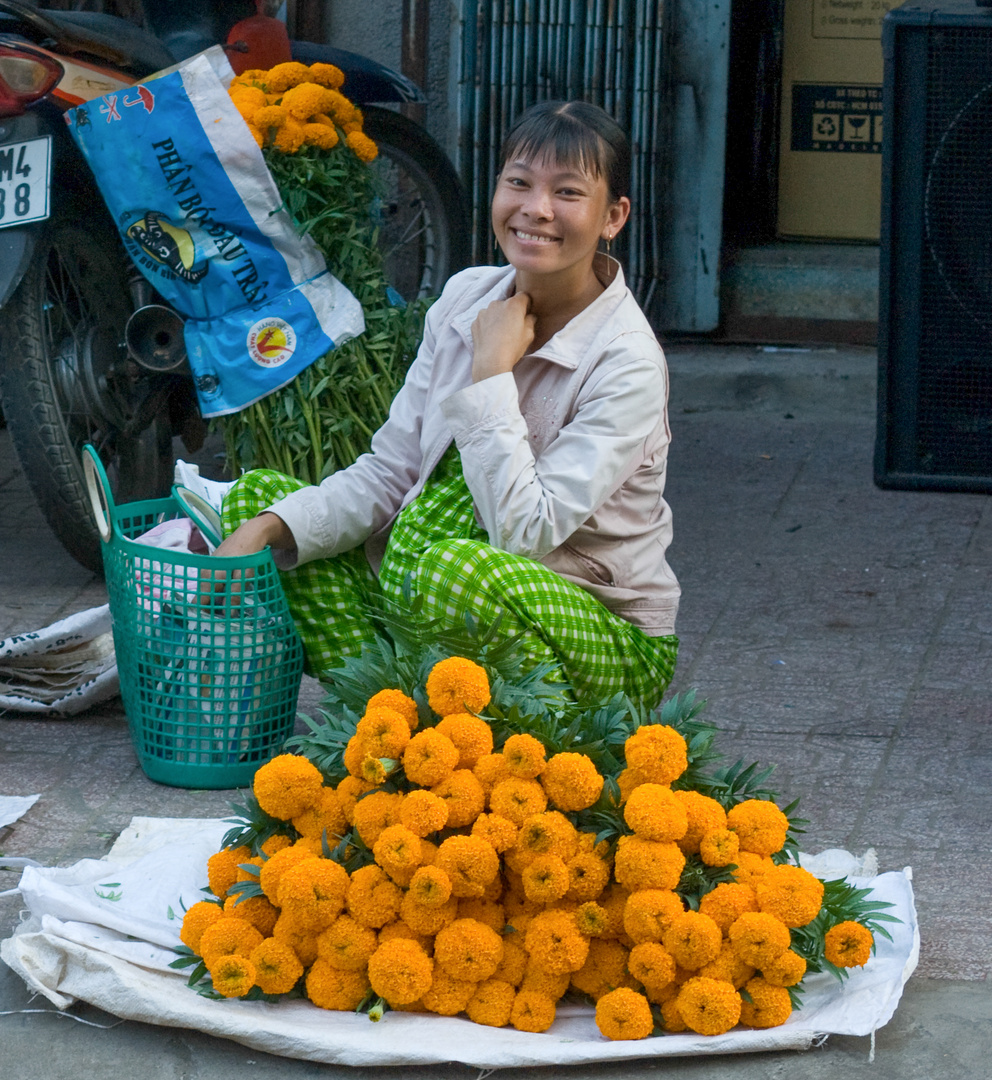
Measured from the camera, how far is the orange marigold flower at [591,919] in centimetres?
212

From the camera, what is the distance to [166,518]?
3279 mm

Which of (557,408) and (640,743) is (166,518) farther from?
(640,743)

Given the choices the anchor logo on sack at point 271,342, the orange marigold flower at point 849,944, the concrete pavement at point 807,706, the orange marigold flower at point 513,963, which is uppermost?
the anchor logo on sack at point 271,342

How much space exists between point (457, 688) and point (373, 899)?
299 mm

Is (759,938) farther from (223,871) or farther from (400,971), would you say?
(223,871)

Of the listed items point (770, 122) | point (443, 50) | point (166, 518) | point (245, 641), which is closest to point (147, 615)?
point (245, 641)

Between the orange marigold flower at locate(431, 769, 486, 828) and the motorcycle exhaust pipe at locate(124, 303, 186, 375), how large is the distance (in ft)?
6.47

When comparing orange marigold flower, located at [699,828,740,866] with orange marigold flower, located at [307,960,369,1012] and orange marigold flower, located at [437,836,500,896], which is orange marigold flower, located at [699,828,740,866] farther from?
orange marigold flower, located at [307,960,369,1012]

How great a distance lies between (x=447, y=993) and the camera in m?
2.15

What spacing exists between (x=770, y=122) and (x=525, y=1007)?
Result: 4.74 metres

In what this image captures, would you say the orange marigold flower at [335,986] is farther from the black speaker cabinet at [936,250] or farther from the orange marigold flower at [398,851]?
the black speaker cabinet at [936,250]

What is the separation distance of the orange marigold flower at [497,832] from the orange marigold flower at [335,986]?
0.83 feet

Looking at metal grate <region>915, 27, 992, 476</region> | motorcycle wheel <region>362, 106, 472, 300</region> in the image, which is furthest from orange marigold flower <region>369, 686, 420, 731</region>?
motorcycle wheel <region>362, 106, 472, 300</region>

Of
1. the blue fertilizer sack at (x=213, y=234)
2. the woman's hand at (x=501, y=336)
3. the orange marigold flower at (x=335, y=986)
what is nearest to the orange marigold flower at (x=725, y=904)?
the orange marigold flower at (x=335, y=986)
